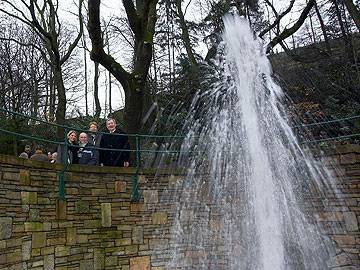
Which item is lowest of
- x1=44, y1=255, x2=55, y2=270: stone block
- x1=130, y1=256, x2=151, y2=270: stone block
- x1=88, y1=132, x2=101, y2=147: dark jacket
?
x1=130, y1=256, x2=151, y2=270: stone block

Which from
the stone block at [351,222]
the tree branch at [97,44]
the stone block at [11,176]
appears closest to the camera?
the stone block at [11,176]

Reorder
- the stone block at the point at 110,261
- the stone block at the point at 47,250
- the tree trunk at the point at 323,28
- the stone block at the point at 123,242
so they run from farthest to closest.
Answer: the tree trunk at the point at 323,28 < the stone block at the point at 123,242 < the stone block at the point at 110,261 < the stone block at the point at 47,250

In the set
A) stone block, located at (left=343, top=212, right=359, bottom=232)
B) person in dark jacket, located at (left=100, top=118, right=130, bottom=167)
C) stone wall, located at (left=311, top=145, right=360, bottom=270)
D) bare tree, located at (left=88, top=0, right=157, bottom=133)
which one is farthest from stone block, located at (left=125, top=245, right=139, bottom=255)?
stone block, located at (left=343, top=212, right=359, bottom=232)

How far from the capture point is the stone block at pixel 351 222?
6.32 m

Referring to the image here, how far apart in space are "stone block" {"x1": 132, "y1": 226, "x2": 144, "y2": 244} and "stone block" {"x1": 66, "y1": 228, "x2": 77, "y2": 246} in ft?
3.40

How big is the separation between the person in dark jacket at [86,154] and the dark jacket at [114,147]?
180 millimetres

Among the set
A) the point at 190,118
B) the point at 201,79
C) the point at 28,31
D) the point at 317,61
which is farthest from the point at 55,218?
the point at 28,31

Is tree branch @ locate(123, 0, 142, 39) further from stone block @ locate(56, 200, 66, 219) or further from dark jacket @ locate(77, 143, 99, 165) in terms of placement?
stone block @ locate(56, 200, 66, 219)

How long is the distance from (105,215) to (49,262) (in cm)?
117

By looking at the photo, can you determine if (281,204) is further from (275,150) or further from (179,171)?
(179,171)

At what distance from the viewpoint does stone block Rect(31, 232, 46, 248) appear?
5.80 m

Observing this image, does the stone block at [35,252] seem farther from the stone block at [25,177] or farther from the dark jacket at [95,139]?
the dark jacket at [95,139]

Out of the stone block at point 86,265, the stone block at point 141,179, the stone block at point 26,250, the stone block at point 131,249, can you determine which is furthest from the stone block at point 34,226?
the stone block at point 141,179

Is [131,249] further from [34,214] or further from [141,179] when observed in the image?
[34,214]
